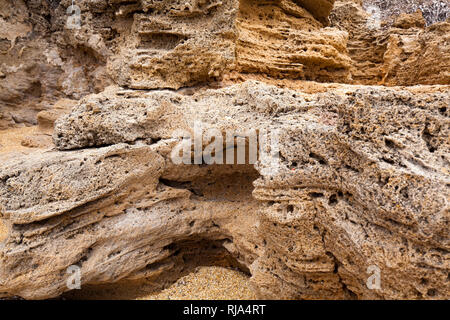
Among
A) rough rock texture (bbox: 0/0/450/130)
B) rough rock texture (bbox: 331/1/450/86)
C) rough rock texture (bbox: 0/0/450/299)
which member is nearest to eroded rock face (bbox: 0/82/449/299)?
rough rock texture (bbox: 0/0/450/299)

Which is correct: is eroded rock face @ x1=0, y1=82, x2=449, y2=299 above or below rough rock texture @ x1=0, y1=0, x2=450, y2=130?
below

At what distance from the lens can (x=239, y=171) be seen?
2.88 m

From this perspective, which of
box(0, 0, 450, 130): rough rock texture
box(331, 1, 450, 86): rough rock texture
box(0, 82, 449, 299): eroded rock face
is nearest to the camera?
box(0, 82, 449, 299): eroded rock face

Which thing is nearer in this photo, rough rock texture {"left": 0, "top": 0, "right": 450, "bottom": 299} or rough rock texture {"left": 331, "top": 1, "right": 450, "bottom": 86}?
rough rock texture {"left": 0, "top": 0, "right": 450, "bottom": 299}

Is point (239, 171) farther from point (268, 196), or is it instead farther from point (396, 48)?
point (396, 48)

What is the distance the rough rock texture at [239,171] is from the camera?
1.65 meters

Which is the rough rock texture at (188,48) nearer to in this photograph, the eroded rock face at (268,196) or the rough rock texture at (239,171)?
the rough rock texture at (239,171)

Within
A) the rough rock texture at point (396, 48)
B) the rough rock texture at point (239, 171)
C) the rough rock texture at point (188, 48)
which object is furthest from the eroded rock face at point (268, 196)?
the rough rock texture at point (396, 48)

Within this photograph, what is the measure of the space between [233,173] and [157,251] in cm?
105

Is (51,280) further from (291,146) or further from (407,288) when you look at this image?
(407,288)

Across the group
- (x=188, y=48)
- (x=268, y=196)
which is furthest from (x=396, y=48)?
(x=268, y=196)

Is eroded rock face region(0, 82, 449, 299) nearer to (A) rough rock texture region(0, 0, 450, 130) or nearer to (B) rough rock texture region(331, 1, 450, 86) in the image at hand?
(A) rough rock texture region(0, 0, 450, 130)

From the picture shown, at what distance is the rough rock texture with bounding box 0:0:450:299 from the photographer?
5.41 ft

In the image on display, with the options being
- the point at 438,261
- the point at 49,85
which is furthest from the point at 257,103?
the point at 49,85
